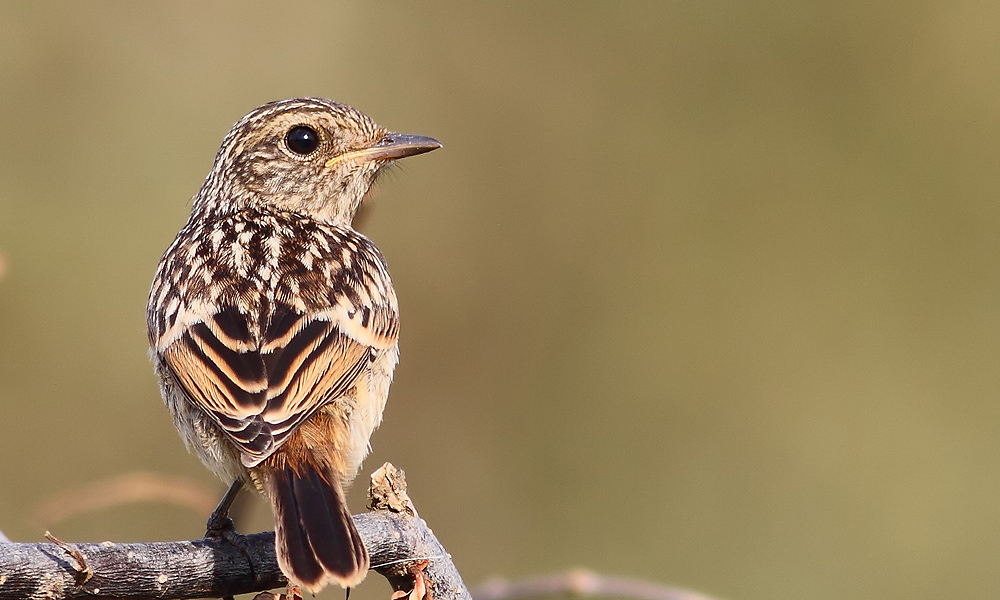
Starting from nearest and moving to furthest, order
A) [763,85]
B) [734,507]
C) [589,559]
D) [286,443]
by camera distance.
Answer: [286,443] < [589,559] < [734,507] < [763,85]

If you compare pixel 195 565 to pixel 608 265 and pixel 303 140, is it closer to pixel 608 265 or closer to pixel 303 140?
pixel 303 140

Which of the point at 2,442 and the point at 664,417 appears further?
the point at 664,417

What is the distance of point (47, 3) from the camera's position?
995 centimetres

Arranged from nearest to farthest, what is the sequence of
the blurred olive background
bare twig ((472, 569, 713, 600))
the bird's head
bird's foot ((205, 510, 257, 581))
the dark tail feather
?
the dark tail feather
bird's foot ((205, 510, 257, 581))
bare twig ((472, 569, 713, 600))
the bird's head
the blurred olive background

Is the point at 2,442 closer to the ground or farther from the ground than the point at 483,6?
closer to the ground

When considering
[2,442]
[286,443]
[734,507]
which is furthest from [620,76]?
[286,443]

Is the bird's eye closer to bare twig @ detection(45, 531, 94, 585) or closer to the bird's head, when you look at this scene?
the bird's head

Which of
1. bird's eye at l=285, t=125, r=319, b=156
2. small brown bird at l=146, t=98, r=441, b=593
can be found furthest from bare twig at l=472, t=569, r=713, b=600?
bird's eye at l=285, t=125, r=319, b=156

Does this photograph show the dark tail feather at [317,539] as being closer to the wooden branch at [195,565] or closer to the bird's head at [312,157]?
the wooden branch at [195,565]

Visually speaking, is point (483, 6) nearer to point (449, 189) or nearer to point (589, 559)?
point (449, 189)

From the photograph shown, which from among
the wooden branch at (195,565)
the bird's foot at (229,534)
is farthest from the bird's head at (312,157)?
the wooden branch at (195,565)

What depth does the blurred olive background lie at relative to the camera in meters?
8.95

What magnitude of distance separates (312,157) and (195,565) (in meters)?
2.67

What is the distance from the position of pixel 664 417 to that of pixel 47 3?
5.46 meters
